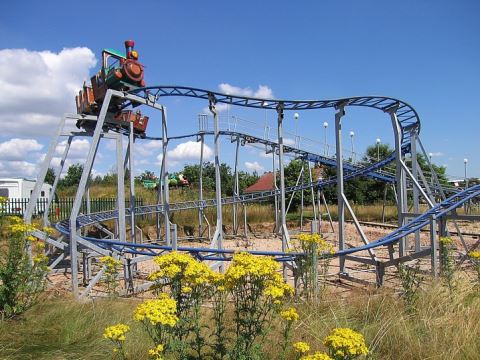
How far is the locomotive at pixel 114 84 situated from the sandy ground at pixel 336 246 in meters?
4.34

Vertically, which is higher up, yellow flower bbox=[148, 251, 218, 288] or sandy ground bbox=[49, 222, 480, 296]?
yellow flower bbox=[148, 251, 218, 288]

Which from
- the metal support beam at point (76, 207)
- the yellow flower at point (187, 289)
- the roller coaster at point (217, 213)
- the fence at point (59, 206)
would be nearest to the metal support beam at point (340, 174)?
the roller coaster at point (217, 213)

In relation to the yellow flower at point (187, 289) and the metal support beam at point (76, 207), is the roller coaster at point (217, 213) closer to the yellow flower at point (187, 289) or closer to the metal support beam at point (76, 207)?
the metal support beam at point (76, 207)

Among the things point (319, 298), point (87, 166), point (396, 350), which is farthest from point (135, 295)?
point (396, 350)

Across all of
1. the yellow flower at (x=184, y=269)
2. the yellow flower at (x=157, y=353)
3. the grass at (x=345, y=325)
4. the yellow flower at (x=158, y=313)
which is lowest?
the grass at (x=345, y=325)

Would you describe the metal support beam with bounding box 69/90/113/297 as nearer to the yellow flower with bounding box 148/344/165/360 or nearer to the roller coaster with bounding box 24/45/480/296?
the roller coaster with bounding box 24/45/480/296

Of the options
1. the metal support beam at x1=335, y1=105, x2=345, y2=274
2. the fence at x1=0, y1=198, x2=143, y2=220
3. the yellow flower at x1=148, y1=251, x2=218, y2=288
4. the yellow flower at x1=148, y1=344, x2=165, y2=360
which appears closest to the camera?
the yellow flower at x1=148, y1=344, x2=165, y2=360

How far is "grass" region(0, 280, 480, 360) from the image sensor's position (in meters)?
3.51

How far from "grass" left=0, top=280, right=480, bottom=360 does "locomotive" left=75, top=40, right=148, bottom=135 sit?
23.1 ft

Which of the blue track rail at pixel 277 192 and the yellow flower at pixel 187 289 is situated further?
the blue track rail at pixel 277 192

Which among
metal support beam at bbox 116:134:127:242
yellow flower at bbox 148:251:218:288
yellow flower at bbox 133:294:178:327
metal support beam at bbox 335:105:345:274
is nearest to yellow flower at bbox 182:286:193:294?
yellow flower at bbox 148:251:218:288

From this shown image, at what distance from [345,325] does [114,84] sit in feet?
29.9

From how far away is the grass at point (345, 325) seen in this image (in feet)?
11.5

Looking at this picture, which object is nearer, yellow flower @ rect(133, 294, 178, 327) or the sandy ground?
yellow flower @ rect(133, 294, 178, 327)
